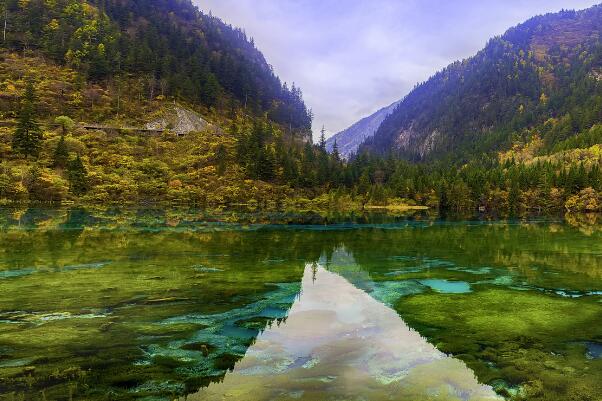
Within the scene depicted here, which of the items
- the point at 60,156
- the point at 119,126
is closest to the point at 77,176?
the point at 60,156

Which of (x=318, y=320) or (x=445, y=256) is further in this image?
(x=445, y=256)

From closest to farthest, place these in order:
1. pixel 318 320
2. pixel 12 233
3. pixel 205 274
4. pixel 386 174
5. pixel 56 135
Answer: pixel 318 320
pixel 205 274
pixel 12 233
pixel 56 135
pixel 386 174

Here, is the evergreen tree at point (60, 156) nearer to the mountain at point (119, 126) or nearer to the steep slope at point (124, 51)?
the mountain at point (119, 126)

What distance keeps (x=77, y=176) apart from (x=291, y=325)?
8292cm

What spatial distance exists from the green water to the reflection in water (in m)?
0.06

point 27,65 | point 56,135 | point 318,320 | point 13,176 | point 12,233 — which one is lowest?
point 318,320

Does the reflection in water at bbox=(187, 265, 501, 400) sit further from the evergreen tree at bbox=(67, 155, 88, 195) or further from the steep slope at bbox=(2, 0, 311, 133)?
the steep slope at bbox=(2, 0, 311, 133)

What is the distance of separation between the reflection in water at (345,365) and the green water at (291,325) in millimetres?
63

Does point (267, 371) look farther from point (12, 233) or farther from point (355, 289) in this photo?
point (12, 233)

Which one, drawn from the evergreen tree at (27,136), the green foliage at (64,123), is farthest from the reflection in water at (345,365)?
the green foliage at (64,123)

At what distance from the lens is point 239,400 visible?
10109 millimetres

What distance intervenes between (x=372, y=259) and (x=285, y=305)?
49.0ft

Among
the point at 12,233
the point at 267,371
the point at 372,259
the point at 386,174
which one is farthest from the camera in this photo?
the point at 386,174

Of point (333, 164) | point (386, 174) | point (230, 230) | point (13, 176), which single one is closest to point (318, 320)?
point (230, 230)
